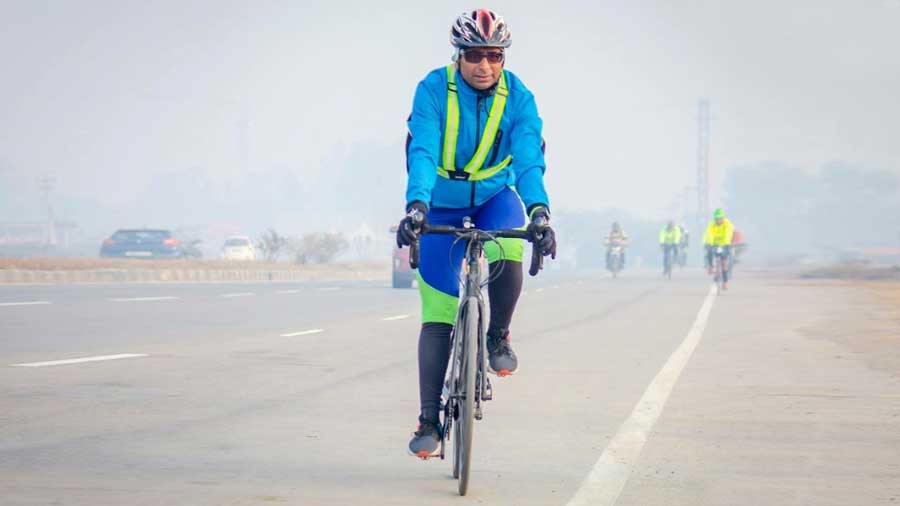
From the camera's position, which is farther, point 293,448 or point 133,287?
point 133,287

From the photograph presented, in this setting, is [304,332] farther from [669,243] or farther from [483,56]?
[669,243]

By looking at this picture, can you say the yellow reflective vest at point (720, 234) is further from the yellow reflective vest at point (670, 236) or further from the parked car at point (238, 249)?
the parked car at point (238, 249)

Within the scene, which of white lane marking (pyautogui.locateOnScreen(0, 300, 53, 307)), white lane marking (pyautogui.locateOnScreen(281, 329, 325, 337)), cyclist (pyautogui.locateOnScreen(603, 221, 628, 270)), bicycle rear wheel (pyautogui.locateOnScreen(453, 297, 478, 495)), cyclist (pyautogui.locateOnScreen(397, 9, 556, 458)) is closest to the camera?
bicycle rear wheel (pyautogui.locateOnScreen(453, 297, 478, 495))

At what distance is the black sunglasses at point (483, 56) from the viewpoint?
765 cm

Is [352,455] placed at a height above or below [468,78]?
below

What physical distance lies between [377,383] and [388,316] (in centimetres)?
1026

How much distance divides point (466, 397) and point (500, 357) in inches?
48.1

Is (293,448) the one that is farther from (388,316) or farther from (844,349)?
(388,316)

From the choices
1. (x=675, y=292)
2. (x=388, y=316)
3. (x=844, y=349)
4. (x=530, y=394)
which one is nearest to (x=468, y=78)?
(x=530, y=394)

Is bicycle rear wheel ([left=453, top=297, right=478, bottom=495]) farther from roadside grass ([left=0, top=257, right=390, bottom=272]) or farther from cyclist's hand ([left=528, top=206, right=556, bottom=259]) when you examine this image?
roadside grass ([left=0, top=257, right=390, bottom=272])

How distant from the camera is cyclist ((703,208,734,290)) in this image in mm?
36938

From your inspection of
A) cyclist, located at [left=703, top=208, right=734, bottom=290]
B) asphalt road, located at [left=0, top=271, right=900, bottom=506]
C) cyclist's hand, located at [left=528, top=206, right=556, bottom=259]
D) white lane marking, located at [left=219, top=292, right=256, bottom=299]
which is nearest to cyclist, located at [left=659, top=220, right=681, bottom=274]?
cyclist, located at [left=703, top=208, right=734, bottom=290]

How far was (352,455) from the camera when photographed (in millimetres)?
8086

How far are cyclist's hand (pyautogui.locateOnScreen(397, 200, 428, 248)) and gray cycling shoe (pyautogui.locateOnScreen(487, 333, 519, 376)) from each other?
123 centimetres
